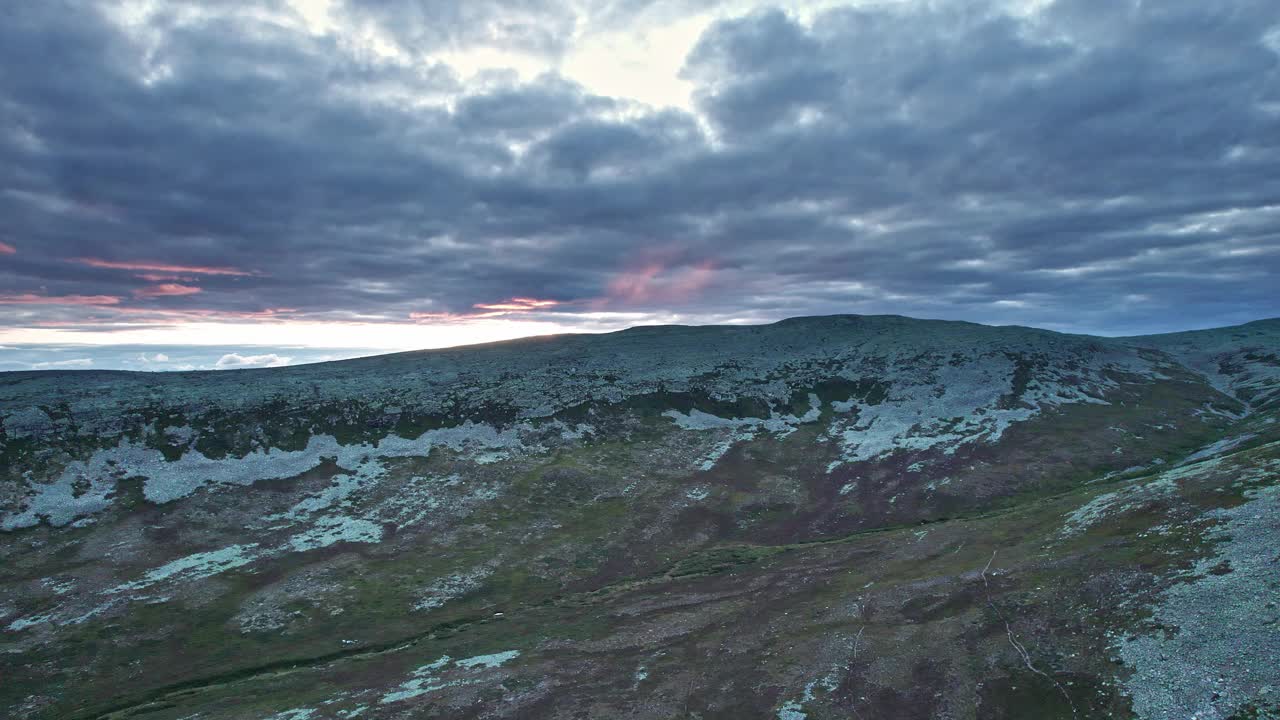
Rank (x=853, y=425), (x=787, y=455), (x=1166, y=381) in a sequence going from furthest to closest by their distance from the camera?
(x=1166, y=381) → (x=853, y=425) → (x=787, y=455)

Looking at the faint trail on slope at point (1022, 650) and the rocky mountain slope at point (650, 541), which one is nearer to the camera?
the faint trail on slope at point (1022, 650)

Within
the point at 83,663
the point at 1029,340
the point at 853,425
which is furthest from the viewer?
the point at 1029,340

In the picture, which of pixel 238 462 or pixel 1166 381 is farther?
pixel 1166 381

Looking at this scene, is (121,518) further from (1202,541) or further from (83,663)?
(1202,541)

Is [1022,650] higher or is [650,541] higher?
[1022,650]

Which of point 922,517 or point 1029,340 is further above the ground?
point 1029,340

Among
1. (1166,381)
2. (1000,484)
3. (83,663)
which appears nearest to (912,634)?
(1000,484)

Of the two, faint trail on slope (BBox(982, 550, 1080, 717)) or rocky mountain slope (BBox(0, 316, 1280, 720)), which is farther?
rocky mountain slope (BBox(0, 316, 1280, 720))

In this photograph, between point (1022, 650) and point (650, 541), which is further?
point (650, 541)
